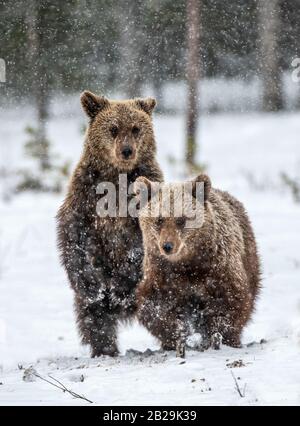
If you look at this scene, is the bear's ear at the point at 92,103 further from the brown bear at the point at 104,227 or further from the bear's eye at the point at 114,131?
the bear's eye at the point at 114,131

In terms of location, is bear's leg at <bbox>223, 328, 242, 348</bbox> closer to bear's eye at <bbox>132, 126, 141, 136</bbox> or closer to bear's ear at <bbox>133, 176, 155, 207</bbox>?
bear's ear at <bbox>133, 176, 155, 207</bbox>

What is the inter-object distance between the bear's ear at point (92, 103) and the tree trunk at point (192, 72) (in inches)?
294

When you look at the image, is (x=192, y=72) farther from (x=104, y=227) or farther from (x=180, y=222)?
(x=180, y=222)

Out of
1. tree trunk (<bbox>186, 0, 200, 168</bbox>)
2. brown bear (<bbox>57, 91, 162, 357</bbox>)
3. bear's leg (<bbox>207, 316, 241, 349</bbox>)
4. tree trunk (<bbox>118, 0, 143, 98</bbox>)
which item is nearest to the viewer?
bear's leg (<bbox>207, 316, 241, 349</bbox>)

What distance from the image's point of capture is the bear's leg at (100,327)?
21.9 feet

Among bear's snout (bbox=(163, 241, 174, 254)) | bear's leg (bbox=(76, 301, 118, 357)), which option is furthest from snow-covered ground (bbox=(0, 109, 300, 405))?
bear's snout (bbox=(163, 241, 174, 254))

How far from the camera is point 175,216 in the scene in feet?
18.1

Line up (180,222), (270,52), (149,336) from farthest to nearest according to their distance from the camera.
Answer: (270,52) → (149,336) → (180,222)

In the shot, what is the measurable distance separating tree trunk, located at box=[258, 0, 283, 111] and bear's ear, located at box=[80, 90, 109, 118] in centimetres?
1224

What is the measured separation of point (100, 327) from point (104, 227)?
2.84 ft

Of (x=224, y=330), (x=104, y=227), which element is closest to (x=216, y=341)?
(x=224, y=330)

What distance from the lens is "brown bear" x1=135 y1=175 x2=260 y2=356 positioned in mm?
5531

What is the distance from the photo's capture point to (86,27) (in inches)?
634

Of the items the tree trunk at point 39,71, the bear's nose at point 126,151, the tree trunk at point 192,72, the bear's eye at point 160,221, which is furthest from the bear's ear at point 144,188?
the tree trunk at point 39,71
